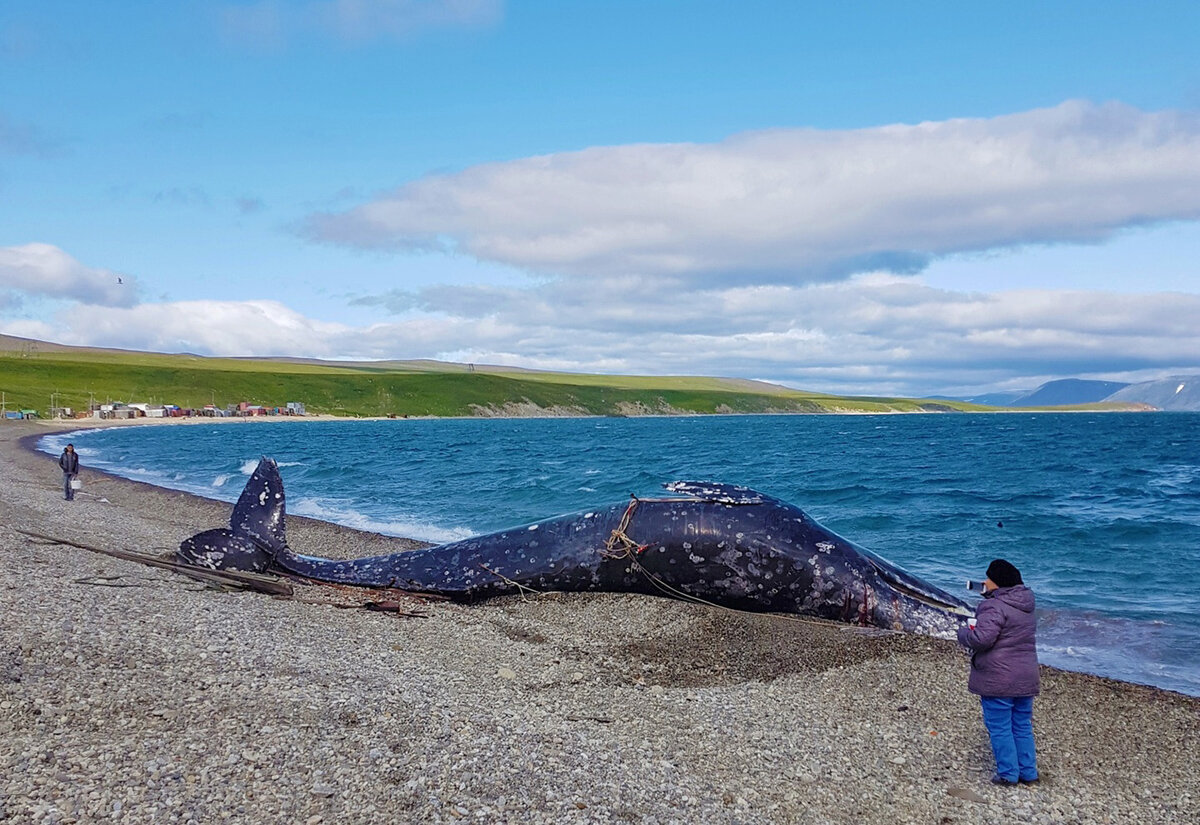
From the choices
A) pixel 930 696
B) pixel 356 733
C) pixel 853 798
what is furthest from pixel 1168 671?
pixel 356 733

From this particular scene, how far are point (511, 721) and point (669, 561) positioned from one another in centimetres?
608

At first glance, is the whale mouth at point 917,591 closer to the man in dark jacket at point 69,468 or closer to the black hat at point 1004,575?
the black hat at point 1004,575

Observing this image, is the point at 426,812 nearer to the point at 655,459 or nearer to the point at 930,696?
the point at 930,696

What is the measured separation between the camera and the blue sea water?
51.0ft

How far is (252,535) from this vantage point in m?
15.4

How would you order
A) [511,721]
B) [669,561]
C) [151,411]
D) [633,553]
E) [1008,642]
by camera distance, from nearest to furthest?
[1008,642] < [511,721] < [669,561] < [633,553] < [151,411]

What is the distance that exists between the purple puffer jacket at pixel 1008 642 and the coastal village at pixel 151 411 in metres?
149

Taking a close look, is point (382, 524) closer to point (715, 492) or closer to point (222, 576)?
point (222, 576)

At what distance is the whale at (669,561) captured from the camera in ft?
44.1

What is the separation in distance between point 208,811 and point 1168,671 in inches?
497

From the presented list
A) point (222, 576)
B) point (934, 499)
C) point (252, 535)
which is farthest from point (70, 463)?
point (934, 499)

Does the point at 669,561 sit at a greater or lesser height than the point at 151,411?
greater

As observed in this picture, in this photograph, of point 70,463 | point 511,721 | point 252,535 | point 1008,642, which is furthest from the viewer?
point 70,463

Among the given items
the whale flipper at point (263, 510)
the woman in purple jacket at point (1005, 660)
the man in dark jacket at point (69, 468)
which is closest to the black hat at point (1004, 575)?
the woman in purple jacket at point (1005, 660)
